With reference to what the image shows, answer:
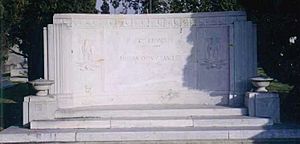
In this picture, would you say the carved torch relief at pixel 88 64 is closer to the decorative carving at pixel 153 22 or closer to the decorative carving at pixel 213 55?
the decorative carving at pixel 153 22

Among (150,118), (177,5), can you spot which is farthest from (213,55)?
(177,5)

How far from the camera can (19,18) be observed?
63.5 ft

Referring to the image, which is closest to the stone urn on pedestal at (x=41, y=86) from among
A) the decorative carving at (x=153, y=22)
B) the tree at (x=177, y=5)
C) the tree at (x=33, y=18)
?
the decorative carving at (x=153, y=22)

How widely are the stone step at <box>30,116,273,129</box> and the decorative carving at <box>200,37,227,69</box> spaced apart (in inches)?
92.1

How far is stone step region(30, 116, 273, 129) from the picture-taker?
464 inches

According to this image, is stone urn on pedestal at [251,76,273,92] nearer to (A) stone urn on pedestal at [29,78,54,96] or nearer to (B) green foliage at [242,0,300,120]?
(B) green foliage at [242,0,300,120]

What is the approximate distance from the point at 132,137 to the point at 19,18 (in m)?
9.96

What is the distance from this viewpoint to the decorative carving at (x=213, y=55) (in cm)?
1393

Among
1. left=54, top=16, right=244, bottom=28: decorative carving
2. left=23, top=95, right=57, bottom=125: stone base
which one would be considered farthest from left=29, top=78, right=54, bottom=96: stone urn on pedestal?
left=54, top=16, right=244, bottom=28: decorative carving

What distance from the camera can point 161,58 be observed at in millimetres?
14242

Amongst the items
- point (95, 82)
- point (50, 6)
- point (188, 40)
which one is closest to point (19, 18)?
point (50, 6)

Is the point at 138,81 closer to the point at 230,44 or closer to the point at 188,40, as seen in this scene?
the point at 188,40

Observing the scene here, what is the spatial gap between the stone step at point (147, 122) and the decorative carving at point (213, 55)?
2340 millimetres

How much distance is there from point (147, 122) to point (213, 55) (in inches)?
125
